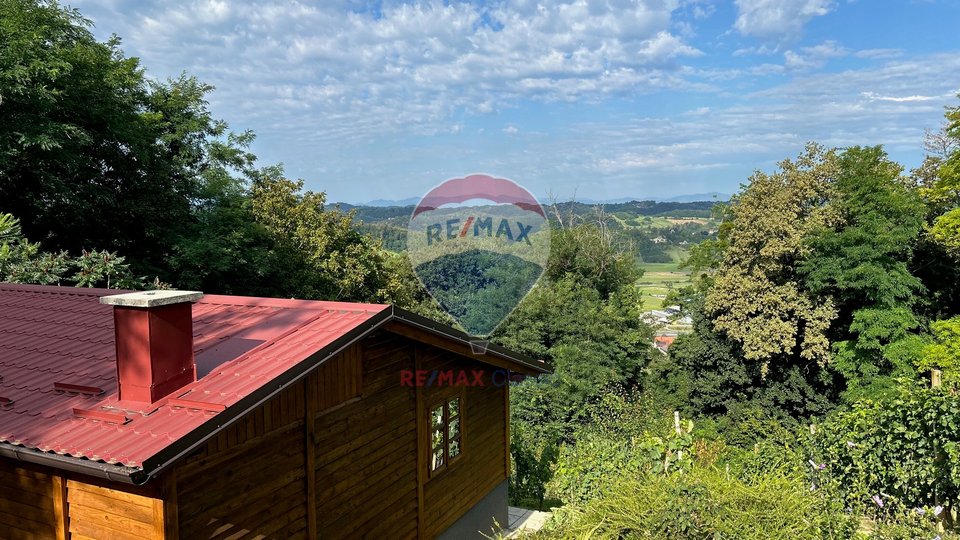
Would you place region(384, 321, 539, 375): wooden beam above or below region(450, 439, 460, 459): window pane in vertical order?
above

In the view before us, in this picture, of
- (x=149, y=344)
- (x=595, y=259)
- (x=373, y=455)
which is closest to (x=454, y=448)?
(x=373, y=455)

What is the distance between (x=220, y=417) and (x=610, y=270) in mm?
25500

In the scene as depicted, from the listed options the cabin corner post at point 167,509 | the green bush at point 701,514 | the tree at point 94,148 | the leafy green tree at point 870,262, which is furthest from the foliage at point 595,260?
the cabin corner post at point 167,509

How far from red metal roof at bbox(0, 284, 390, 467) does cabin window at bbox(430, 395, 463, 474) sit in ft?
8.56

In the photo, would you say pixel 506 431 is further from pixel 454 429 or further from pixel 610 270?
pixel 610 270

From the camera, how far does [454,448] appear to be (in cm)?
861

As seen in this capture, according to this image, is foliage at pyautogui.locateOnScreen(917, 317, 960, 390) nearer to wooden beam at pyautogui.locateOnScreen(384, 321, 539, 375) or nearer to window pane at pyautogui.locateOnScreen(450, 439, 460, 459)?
wooden beam at pyautogui.locateOnScreen(384, 321, 539, 375)

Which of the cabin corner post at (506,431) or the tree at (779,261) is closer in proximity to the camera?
the cabin corner post at (506,431)

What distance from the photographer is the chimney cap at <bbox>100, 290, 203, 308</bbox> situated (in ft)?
13.5

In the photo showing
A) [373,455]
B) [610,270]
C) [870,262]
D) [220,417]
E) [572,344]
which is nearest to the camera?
[220,417]

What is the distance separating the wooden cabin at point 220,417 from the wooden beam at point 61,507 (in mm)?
11

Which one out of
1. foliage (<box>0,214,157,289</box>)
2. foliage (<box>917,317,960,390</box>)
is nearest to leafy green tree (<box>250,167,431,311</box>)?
foliage (<box>0,214,157,289</box>)

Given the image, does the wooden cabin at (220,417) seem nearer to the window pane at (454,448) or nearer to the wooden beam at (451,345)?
the wooden beam at (451,345)

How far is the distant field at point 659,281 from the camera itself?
26.7m
